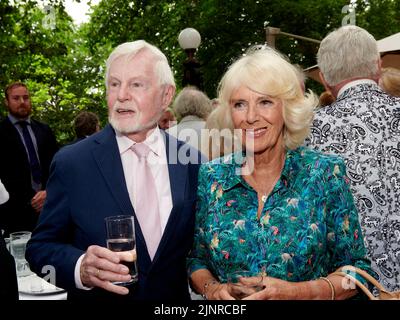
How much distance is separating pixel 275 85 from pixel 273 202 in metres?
0.50

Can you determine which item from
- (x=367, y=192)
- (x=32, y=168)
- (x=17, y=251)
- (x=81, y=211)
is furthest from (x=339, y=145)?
(x=32, y=168)

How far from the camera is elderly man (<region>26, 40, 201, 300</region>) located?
2396 mm

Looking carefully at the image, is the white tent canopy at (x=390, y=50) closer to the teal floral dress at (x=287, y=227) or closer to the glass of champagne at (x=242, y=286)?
the teal floral dress at (x=287, y=227)

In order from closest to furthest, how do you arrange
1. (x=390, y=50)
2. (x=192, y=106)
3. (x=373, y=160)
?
(x=373, y=160) < (x=192, y=106) < (x=390, y=50)

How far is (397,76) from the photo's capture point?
15.0 ft

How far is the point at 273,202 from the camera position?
7.94 ft

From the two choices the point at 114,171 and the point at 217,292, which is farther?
the point at 114,171

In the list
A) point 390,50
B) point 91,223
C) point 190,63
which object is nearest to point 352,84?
point 91,223

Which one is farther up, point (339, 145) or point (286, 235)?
point (339, 145)

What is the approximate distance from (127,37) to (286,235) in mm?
18547

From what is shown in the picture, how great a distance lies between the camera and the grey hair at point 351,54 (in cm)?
323

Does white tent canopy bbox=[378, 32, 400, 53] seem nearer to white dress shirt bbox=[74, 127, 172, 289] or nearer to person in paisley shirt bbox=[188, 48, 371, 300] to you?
person in paisley shirt bbox=[188, 48, 371, 300]

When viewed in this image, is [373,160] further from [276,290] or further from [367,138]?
[276,290]
